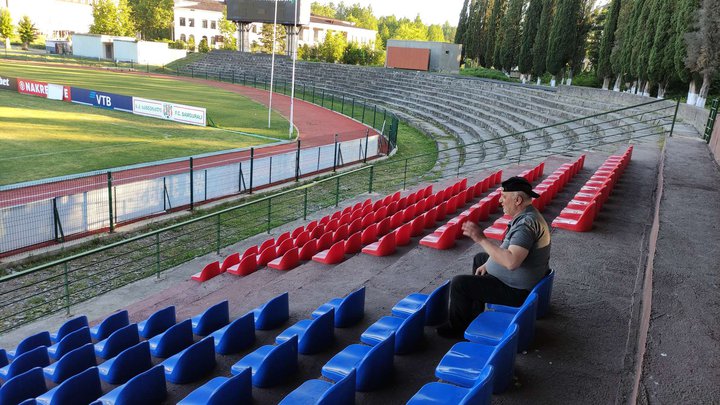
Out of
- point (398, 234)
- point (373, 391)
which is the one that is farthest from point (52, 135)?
point (373, 391)

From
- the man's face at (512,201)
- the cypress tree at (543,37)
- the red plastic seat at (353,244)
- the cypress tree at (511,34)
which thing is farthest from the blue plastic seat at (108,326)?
the cypress tree at (511,34)

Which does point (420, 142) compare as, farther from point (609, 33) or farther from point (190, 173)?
point (190, 173)

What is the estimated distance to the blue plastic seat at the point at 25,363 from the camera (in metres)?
5.55

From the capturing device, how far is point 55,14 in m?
98.9

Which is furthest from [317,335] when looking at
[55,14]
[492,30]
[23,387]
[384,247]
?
[55,14]

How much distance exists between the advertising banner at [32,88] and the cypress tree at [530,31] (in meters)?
34.6

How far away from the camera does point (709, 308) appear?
4734mm

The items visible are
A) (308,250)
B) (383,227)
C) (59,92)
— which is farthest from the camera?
(59,92)

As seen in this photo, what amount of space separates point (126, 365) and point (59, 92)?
37.9 metres

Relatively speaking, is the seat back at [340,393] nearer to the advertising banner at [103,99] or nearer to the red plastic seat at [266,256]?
the red plastic seat at [266,256]

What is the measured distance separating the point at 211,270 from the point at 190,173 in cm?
638

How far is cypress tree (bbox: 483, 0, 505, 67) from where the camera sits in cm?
4859

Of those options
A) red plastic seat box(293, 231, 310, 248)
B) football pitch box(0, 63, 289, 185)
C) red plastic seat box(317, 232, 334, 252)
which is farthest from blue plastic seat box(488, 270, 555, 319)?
football pitch box(0, 63, 289, 185)

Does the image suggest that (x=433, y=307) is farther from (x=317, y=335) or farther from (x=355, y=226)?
(x=355, y=226)
